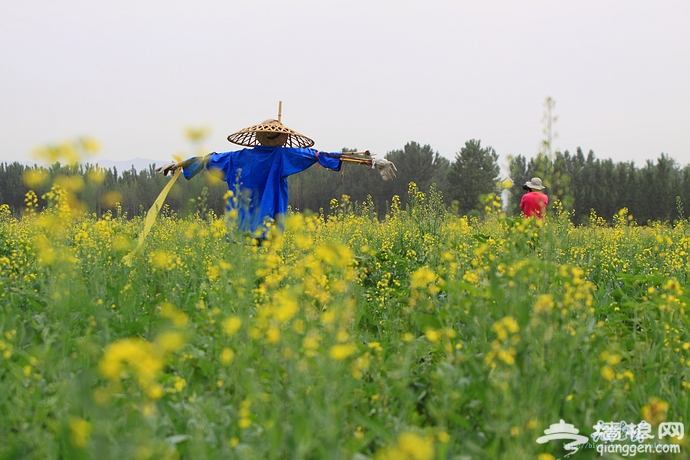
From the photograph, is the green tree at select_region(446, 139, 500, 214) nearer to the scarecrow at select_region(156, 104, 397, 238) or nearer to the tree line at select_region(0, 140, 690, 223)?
the tree line at select_region(0, 140, 690, 223)

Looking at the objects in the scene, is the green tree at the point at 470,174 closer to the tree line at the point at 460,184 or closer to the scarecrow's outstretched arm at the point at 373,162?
the tree line at the point at 460,184

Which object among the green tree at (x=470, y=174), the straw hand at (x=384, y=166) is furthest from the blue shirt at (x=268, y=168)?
the green tree at (x=470, y=174)

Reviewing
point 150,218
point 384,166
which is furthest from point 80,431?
point 384,166

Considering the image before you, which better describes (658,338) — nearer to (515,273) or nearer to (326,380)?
(515,273)

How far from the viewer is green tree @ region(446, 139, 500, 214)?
33875 millimetres

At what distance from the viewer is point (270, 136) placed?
5.41 metres

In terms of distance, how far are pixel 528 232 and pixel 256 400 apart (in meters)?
1.52

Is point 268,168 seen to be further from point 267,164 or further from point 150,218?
point 150,218

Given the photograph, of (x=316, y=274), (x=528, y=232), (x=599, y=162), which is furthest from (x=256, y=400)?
(x=599, y=162)

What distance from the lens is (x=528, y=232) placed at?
7.91 feet

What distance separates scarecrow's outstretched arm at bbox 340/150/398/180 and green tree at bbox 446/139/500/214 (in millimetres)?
29306

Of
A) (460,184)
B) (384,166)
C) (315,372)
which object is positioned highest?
(460,184)

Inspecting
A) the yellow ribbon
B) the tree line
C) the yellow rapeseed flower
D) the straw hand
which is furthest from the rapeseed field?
the tree line

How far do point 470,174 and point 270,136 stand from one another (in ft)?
100
